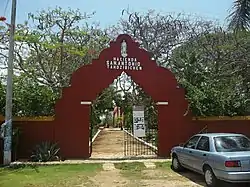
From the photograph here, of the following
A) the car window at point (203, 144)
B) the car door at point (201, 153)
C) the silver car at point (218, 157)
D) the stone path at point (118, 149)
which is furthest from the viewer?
the stone path at point (118, 149)

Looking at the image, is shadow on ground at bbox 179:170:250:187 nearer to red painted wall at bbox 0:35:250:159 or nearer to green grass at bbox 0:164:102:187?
green grass at bbox 0:164:102:187

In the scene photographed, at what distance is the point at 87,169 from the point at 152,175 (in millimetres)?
2551

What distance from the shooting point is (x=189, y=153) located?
1035cm

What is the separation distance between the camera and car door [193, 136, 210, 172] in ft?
30.4

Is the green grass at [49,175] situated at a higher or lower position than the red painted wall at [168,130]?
lower

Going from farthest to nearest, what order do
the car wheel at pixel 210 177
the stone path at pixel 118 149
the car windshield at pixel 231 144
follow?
the stone path at pixel 118 149, the car windshield at pixel 231 144, the car wheel at pixel 210 177

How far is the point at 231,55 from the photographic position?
71.5 feet

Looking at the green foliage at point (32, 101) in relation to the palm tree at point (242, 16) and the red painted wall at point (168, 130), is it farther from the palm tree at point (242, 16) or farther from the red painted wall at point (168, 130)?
the palm tree at point (242, 16)

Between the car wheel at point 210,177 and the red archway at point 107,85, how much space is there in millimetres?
6458

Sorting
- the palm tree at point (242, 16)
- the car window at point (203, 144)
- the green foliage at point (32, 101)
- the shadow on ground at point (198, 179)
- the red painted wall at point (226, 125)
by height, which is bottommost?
the shadow on ground at point (198, 179)

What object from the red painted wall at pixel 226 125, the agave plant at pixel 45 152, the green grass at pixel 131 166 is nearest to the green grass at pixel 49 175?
the green grass at pixel 131 166

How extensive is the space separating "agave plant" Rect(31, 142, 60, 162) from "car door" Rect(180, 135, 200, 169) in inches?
232

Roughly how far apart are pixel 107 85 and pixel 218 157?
25.8ft

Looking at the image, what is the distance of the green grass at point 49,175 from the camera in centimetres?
988
